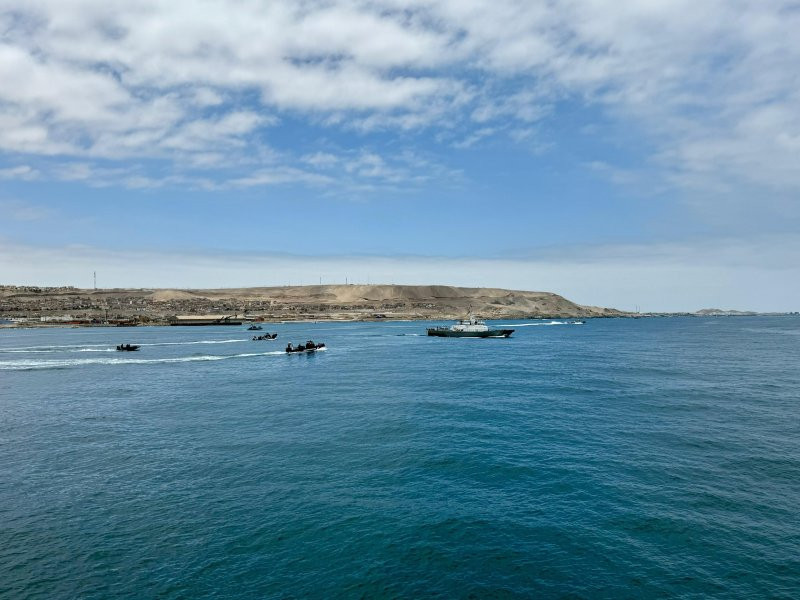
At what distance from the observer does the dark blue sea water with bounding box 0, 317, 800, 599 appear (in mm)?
20750

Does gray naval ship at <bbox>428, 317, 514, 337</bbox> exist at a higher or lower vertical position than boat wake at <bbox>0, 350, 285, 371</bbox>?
higher

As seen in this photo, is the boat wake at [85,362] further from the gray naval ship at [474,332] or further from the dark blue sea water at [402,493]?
the gray naval ship at [474,332]

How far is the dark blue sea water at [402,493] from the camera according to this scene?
2075 centimetres

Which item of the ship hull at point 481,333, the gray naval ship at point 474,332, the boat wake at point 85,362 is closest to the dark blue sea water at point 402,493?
the boat wake at point 85,362

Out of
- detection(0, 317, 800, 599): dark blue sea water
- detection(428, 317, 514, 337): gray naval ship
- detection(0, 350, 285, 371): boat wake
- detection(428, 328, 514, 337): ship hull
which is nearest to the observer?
detection(0, 317, 800, 599): dark blue sea water

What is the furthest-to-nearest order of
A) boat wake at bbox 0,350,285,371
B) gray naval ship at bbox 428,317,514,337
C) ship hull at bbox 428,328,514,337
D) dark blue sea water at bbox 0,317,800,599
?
gray naval ship at bbox 428,317,514,337
ship hull at bbox 428,328,514,337
boat wake at bbox 0,350,285,371
dark blue sea water at bbox 0,317,800,599

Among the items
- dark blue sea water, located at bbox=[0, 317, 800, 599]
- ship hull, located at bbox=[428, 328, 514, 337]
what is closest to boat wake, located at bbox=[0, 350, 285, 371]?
dark blue sea water, located at bbox=[0, 317, 800, 599]

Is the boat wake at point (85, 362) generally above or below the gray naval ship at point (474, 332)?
below

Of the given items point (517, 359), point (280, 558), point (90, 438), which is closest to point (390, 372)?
point (517, 359)

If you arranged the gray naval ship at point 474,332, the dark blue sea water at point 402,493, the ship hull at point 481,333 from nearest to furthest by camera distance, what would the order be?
1. the dark blue sea water at point 402,493
2. the ship hull at point 481,333
3. the gray naval ship at point 474,332

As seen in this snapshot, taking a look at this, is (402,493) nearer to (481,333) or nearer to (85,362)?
(85,362)

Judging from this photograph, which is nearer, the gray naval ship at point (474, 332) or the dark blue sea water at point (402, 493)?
the dark blue sea water at point (402, 493)

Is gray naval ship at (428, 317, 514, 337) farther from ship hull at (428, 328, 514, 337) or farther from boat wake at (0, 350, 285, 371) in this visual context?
boat wake at (0, 350, 285, 371)

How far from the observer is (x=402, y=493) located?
29.3 meters
